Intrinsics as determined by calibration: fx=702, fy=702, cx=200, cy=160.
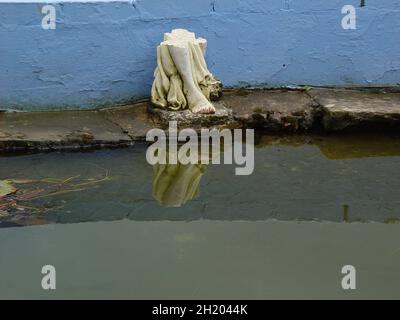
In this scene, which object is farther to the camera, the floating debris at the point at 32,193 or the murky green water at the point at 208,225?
the floating debris at the point at 32,193

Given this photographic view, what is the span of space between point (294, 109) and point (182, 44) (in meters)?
1.10

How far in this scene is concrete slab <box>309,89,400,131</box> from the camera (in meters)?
5.84

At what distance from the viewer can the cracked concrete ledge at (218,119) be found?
18.0 feet

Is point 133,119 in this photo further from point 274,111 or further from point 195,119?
point 274,111

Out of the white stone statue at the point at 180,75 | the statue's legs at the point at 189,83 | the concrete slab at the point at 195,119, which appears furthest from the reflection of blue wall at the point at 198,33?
the concrete slab at the point at 195,119

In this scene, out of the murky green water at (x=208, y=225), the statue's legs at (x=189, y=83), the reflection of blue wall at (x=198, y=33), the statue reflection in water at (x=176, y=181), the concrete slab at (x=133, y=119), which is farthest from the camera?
the reflection of blue wall at (x=198, y=33)

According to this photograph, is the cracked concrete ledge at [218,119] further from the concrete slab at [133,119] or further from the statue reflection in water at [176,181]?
the statue reflection in water at [176,181]

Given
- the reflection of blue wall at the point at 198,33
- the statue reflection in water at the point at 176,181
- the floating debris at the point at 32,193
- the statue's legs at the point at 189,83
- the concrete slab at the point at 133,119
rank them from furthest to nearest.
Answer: the reflection of blue wall at the point at 198,33 < the statue's legs at the point at 189,83 < the concrete slab at the point at 133,119 < the statue reflection in water at the point at 176,181 < the floating debris at the point at 32,193

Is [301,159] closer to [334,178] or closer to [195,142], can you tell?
[334,178]

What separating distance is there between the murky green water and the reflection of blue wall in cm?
87

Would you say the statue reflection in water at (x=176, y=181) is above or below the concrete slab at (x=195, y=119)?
below

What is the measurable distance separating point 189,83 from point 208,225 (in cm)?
174

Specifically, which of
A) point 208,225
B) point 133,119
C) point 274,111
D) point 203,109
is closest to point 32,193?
point 208,225

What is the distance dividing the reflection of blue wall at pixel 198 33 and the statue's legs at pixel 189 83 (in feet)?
1.33
